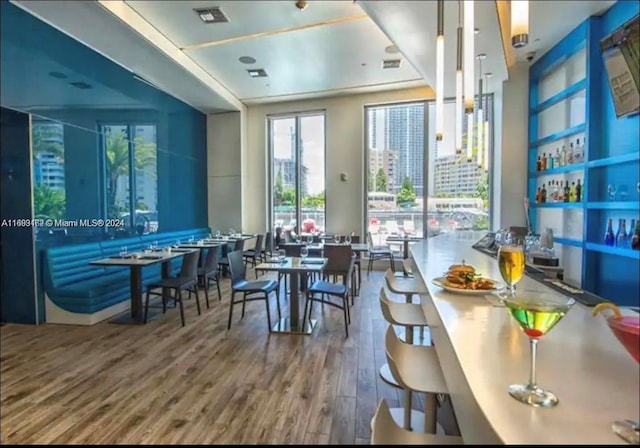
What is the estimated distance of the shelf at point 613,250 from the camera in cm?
354

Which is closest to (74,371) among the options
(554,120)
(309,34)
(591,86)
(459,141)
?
(459,141)

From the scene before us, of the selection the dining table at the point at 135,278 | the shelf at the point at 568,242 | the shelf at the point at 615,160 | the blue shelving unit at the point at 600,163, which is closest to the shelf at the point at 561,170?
the blue shelving unit at the point at 600,163

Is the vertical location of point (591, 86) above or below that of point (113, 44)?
below

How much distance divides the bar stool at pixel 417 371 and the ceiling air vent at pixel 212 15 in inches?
182

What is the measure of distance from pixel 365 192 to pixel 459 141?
4721 millimetres

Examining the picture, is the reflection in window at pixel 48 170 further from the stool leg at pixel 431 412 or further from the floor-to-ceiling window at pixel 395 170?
the floor-to-ceiling window at pixel 395 170

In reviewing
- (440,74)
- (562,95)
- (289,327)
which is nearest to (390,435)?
(440,74)

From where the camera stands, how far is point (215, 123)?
8.60 m

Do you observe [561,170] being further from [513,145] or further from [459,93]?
[459,93]

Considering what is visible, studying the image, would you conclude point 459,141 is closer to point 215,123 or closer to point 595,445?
point 595,445

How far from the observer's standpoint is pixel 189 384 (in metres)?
2.87

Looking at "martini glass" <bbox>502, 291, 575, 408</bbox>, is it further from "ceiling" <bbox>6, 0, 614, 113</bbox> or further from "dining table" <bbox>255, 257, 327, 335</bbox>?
"ceiling" <bbox>6, 0, 614, 113</bbox>

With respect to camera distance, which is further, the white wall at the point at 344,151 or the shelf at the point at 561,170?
the white wall at the point at 344,151

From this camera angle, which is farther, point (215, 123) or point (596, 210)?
point (215, 123)
